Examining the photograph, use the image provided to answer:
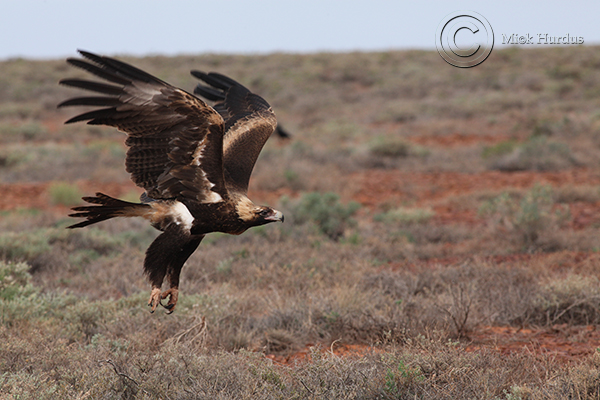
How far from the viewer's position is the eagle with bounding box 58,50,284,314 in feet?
12.0

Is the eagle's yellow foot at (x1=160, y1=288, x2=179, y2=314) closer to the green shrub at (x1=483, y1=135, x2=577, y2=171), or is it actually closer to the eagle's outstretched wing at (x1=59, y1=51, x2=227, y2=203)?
the eagle's outstretched wing at (x1=59, y1=51, x2=227, y2=203)

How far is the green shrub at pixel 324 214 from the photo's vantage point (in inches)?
348

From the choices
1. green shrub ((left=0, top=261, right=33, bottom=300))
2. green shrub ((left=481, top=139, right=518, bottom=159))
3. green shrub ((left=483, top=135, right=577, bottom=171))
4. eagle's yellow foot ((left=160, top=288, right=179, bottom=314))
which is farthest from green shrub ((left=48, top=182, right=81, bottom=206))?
green shrub ((left=481, top=139, right=518, bottom=159))

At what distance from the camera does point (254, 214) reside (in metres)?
4.10

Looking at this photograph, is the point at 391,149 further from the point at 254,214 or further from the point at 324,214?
the point at 254,214

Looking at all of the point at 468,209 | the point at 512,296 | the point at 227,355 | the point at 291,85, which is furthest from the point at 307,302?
the point at 291,85

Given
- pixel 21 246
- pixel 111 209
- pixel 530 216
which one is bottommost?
pixel 21 246

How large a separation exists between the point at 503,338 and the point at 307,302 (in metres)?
1.86

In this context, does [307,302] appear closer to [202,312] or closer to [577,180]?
[202,312]

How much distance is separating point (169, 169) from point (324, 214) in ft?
16.9

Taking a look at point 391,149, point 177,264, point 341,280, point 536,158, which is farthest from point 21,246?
point 536,158

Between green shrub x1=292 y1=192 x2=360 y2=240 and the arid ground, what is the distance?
4 centimetres

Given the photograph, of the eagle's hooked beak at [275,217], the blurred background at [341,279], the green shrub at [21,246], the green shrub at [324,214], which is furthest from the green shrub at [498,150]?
the eagle's hooked beak at [275,217]

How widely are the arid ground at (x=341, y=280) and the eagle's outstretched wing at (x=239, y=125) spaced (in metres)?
1.35
